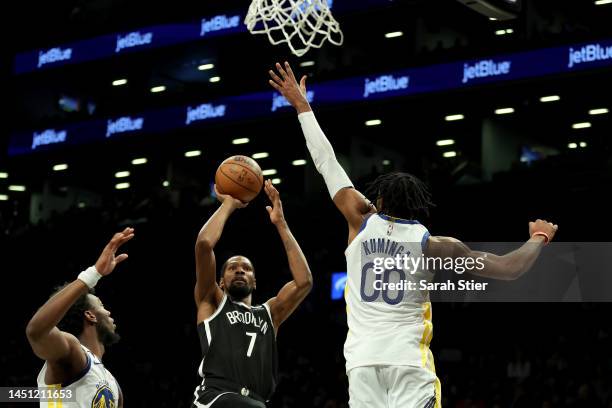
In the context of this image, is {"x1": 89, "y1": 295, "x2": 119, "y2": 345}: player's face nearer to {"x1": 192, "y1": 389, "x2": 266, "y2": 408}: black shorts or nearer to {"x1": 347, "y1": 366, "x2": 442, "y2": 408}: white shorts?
{"x1": 192, "y1": 389, "x2": 266, "y2": 408}: black shorts

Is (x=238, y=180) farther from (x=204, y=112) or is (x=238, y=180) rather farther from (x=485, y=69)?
(x=204, y=112)

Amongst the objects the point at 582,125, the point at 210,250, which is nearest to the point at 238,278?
the point at 210,250

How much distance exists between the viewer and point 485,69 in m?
16.8

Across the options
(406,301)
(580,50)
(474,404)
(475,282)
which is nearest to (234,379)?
(406,301)

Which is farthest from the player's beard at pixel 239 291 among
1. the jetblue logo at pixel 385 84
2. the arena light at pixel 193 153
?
the arena light at pixel 193 153

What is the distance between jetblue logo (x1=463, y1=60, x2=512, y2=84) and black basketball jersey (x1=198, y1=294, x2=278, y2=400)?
1196 centimetres

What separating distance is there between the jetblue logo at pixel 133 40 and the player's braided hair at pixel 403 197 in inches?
712

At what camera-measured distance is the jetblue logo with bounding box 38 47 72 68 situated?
23.2 m

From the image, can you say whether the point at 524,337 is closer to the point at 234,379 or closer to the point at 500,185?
the point at 500,185

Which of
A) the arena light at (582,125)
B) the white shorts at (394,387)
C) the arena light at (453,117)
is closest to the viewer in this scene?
the white shorts at (394,387)

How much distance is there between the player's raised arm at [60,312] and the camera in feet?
13.7

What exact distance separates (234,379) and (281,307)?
0.64m

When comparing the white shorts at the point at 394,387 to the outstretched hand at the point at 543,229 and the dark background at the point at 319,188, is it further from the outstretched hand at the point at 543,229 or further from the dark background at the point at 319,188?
the dark background at the point at 319,188

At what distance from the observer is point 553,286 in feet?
44.7
